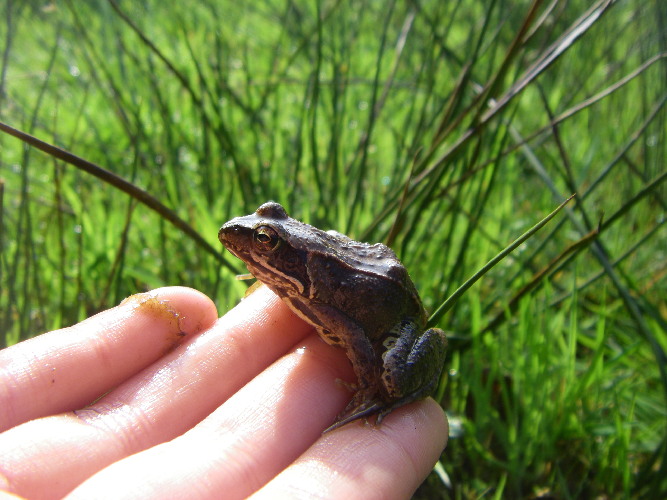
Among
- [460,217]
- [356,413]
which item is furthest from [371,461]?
[460,217]

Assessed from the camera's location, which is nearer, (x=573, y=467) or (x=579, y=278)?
(x=573, y=467)

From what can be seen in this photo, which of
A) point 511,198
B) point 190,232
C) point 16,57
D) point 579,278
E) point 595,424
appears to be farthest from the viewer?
point 16,57

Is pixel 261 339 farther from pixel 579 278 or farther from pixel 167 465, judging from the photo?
pixel 579 278

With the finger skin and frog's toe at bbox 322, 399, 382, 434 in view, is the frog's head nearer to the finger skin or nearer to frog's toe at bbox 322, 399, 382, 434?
the finger skin

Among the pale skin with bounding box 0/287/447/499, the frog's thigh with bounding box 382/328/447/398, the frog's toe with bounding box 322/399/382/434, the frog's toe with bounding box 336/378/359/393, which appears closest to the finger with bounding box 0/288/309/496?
the pale skin with bounding box 0/287/447/499

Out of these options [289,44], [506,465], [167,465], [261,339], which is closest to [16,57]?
[289,44]

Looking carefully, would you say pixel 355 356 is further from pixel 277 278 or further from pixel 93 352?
pixel 93 352

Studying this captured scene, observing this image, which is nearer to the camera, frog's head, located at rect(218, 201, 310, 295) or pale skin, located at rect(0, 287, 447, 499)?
pale skin, located at rect(0, 287, 447, 499)
